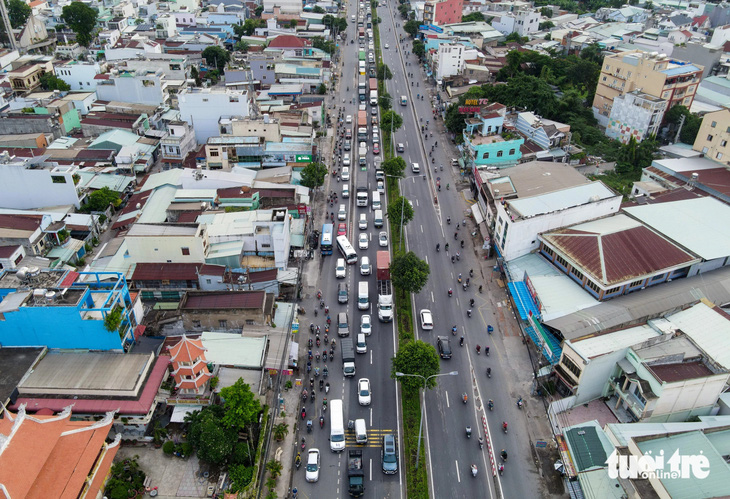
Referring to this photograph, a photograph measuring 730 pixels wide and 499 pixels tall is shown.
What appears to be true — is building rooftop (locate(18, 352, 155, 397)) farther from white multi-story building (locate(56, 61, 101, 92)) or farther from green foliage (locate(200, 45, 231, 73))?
green foliage (locate(200, 45, 231, 73))

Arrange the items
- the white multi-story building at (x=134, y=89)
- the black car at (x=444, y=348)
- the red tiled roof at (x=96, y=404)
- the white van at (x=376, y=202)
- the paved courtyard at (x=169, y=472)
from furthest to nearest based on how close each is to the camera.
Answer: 1. the white multi-story building at (x=134, y=89)
2. the white van at (x=376, y=202)
3. the black car at (x=444, y=348)
4. the red tiled roof at (x=96, y=404)
5. the paved courtyard at (x=169, y=472)

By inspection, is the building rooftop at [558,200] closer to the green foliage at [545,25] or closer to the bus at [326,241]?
the bus at [326,241]

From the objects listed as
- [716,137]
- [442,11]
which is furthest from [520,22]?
[716,137]

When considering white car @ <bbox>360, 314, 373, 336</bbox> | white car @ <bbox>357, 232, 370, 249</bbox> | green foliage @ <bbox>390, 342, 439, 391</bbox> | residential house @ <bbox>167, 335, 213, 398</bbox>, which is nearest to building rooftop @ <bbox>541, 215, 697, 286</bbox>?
green foliage @ <bbox>390, 342, 439, 391</bbox>

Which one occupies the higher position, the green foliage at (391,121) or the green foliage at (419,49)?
the green foliage at (419,49)

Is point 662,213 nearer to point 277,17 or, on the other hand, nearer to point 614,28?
point 614,28

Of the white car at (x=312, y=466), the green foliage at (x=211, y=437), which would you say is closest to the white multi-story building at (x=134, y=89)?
the green foliage at (x=211, y=437)

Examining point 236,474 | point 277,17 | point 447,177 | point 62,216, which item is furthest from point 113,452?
point 277,17
